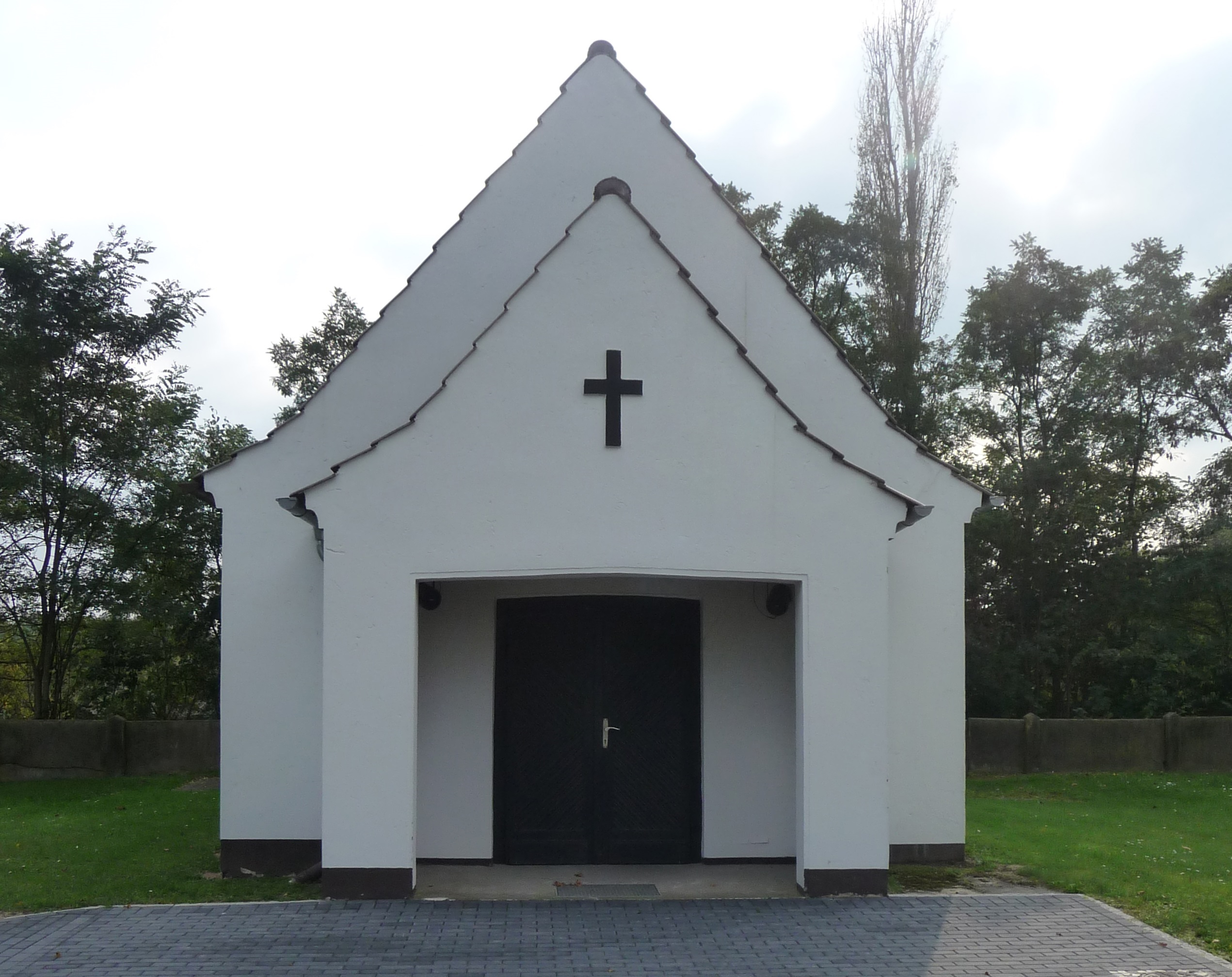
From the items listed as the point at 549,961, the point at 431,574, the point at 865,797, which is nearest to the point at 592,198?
the point at 431,574

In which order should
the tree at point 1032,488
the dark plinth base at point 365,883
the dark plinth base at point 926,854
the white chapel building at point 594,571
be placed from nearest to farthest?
the dark plinth base at point 365,883 → the white chapel building at point 594,571 → the dark plinth base at point 926,854 → the tree at point 1032,488

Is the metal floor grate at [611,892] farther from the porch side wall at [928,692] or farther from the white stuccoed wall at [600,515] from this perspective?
the porch side wall at [928,692]

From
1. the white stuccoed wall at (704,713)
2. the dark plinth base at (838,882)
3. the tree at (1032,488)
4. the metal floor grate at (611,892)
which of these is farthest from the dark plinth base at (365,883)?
the tree at (1032,488)

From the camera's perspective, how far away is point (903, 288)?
82.4 ft

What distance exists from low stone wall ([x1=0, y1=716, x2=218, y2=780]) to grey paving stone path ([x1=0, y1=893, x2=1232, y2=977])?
11030 mm

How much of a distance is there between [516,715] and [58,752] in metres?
12.2

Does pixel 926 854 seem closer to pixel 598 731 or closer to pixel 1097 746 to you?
pixel 598 731

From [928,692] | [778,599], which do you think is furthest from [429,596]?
[928,692]

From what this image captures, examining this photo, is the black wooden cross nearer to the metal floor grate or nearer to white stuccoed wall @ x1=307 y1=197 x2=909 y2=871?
white stuccoed wall @ x1=307 y1=197 x2=909 y2=871

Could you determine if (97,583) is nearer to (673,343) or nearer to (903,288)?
(673,343)

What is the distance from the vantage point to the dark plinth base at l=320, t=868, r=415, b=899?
28.9ft

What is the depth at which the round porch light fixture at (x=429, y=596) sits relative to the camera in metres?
10.4

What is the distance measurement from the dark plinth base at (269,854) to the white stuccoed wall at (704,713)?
3.63 ft

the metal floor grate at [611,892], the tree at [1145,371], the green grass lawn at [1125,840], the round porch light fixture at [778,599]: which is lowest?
the green grass lawn at [1125,840]
